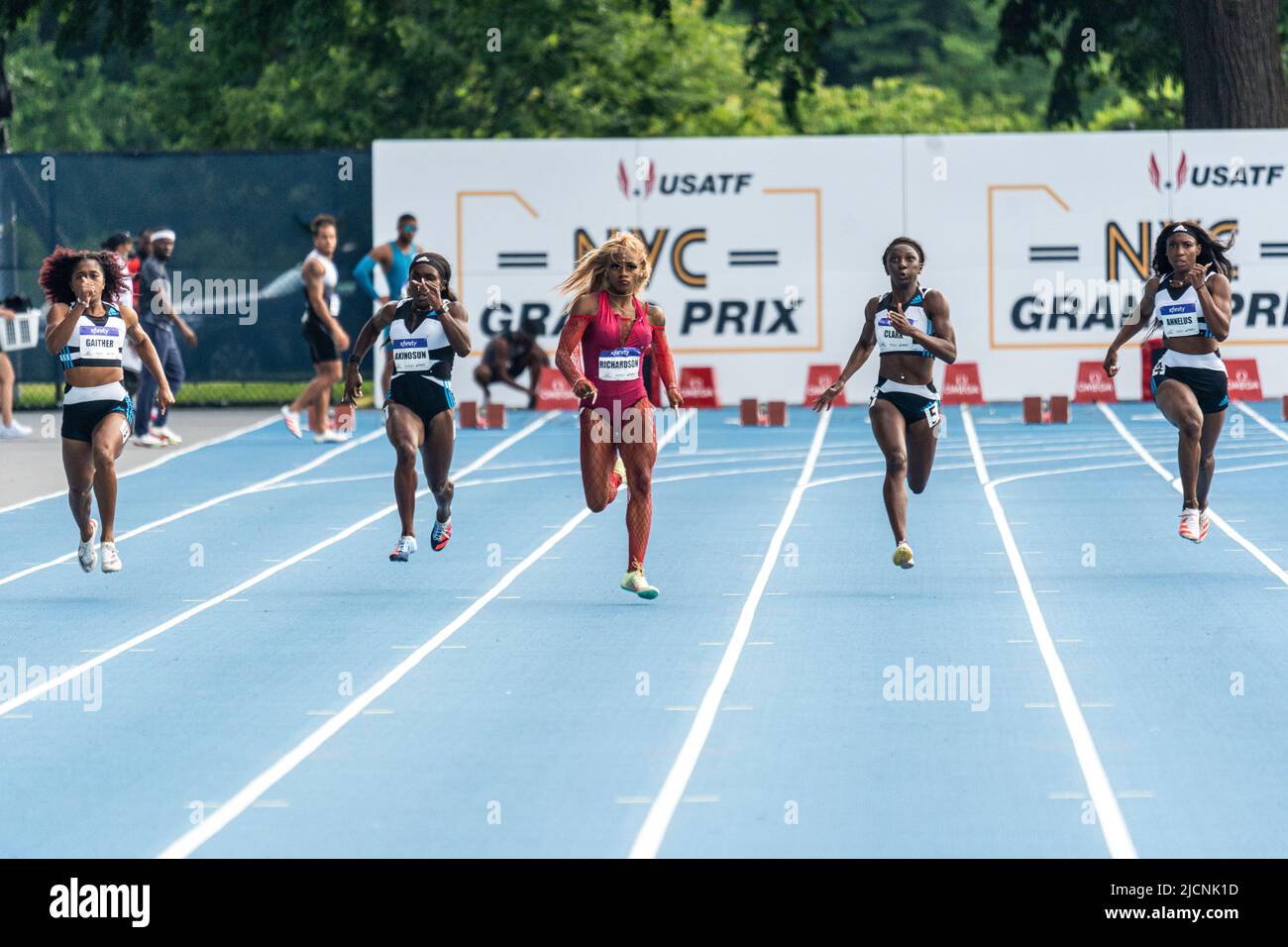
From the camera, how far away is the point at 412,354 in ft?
45.5

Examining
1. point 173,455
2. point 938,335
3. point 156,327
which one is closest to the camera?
point 938,335

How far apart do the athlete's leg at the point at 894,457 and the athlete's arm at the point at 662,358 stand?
1336mm

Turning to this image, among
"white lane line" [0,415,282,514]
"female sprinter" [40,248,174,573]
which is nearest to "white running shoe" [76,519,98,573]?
"female sprinter" [40,248,174,573]

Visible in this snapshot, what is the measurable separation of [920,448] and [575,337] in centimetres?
226

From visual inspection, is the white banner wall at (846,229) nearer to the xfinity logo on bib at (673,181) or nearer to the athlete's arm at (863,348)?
the xfinity logo on bib at (673,181)

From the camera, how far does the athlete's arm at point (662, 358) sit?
12.4m

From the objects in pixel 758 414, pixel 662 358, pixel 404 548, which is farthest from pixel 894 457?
pixel 758 414

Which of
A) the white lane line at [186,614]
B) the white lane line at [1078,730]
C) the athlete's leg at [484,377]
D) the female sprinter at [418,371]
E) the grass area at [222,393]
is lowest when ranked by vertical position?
the white lane line at [1078,730]

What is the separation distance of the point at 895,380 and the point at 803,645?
8.97 feet

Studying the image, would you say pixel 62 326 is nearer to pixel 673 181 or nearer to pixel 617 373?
pixel 617 373

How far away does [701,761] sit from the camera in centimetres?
844

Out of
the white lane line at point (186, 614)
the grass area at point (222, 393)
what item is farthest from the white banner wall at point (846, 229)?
the white lane line at point (186, 614)

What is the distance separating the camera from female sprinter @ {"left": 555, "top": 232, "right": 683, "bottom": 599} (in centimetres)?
1244
